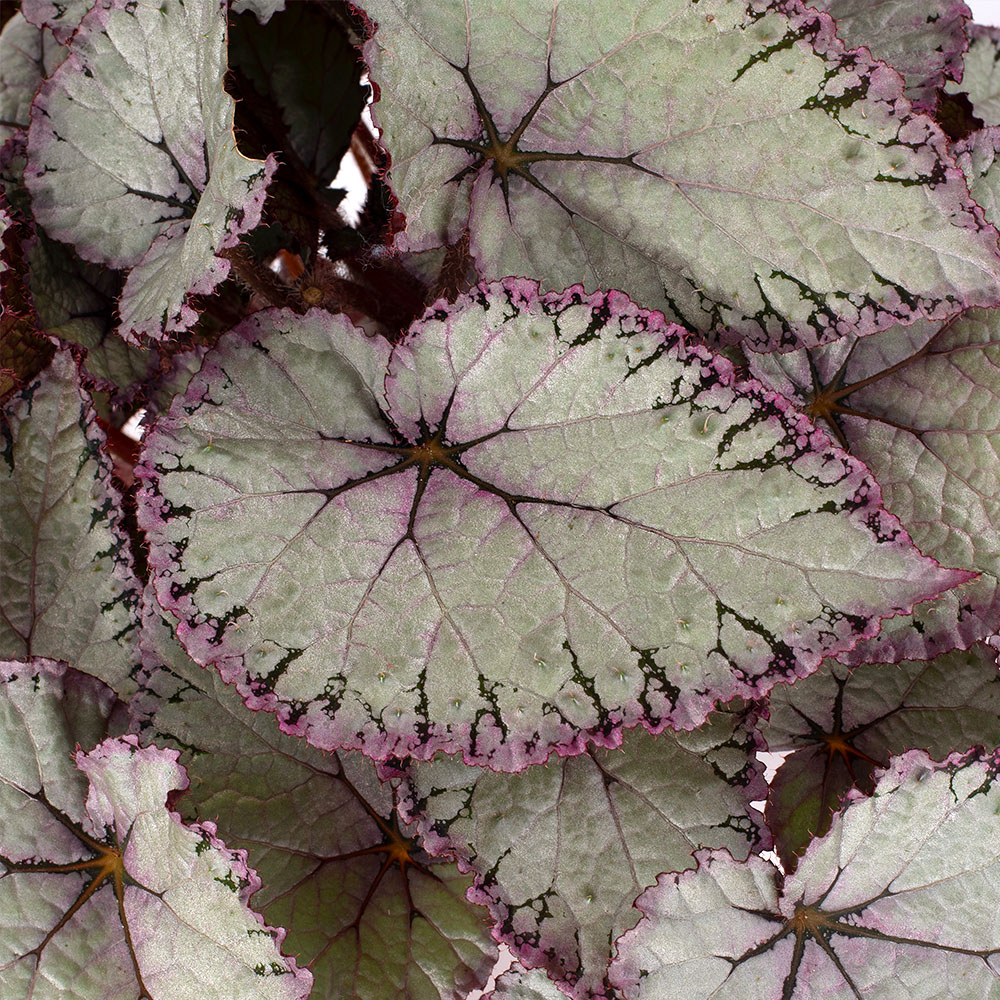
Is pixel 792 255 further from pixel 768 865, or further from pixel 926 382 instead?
pixel 768 865

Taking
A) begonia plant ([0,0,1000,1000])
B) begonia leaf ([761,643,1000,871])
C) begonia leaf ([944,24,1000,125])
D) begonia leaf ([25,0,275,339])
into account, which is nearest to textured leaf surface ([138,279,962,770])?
begonia plant ([0,0,1000,1000])

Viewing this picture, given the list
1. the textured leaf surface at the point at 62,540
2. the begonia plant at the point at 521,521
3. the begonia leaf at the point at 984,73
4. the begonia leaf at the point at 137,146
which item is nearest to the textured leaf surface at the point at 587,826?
the begonia plant at the point at 521,521

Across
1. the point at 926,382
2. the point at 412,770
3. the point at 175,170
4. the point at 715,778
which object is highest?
the point at 926,382

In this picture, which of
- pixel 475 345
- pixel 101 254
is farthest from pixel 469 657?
pixel 101 254

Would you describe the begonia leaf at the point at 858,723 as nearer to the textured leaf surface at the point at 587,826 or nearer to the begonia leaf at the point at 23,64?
the textured leaf surface at the point at 587,826

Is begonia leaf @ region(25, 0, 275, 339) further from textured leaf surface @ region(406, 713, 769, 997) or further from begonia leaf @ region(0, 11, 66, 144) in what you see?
textured leaf surface @ region(406, 713, 769, 997)

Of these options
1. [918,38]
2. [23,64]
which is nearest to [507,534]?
[918,38]

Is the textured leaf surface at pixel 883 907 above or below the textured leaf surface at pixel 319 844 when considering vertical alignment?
above
